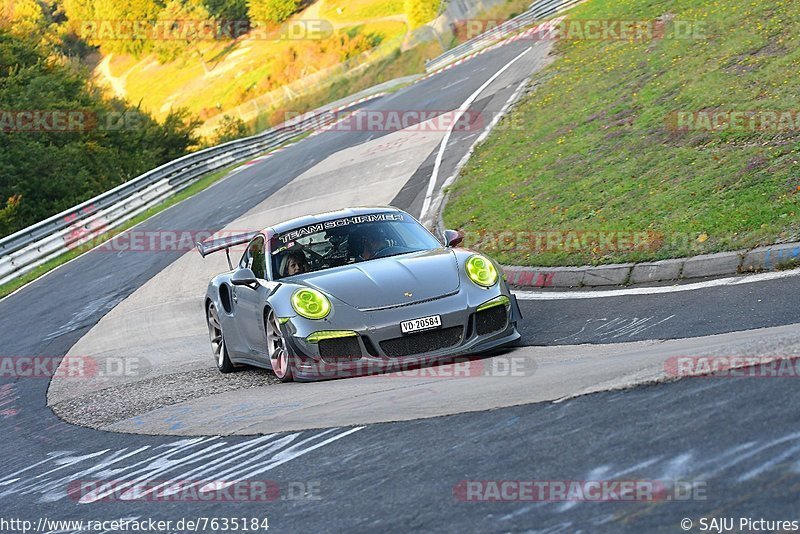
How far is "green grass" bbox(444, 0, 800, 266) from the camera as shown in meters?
11.0

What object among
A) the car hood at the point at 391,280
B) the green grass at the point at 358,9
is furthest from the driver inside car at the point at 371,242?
the green grass at the point at 358,9

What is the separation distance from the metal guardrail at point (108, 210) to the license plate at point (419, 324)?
16.8m

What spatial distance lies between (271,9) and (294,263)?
3686 inches

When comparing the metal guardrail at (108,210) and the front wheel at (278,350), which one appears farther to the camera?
the metal guardrail at (108,210)

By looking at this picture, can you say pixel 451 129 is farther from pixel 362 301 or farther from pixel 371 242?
pixel 362 301

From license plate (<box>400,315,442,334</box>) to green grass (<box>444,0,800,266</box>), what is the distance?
3161 mm

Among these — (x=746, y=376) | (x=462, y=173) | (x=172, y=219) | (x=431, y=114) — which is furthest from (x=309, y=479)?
(x=431, y=114)

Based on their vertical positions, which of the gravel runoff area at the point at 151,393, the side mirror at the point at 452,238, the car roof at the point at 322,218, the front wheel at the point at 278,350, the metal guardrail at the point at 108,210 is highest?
the car roof at the point at 322,218

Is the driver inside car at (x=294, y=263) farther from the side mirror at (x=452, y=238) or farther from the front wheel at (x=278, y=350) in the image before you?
the side mirror at (x=452, y=238)

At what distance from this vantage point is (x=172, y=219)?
2805cm

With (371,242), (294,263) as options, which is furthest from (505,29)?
(294,263)

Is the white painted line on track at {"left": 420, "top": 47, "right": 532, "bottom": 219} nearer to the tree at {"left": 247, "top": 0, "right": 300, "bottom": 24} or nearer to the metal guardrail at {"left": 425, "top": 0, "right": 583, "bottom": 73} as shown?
the metal guardrail at {"left": 425, "top": 0, "right": 583, "bottom": 73}

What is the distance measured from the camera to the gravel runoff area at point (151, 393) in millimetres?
9352

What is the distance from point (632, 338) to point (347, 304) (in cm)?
219
